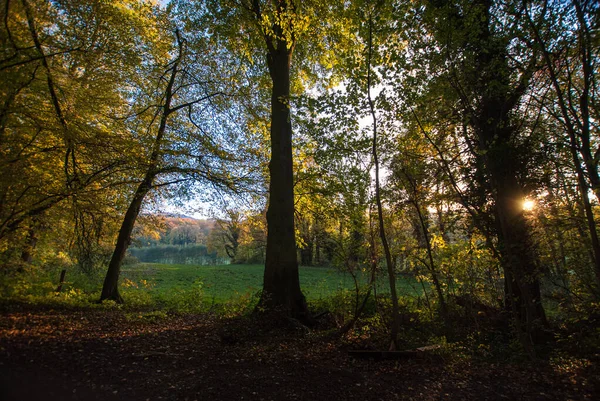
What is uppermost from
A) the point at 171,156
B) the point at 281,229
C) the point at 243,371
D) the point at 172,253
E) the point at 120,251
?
the point at 171,156

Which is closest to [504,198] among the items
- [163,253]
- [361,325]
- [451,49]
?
[451,49]

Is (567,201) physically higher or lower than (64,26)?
lower

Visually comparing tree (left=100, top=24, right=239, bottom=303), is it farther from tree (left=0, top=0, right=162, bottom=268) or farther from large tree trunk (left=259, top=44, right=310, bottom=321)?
large tree trunk (left=259, top=44, right=310, bottom=321)

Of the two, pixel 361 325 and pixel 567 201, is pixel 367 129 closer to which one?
pixel 361 325

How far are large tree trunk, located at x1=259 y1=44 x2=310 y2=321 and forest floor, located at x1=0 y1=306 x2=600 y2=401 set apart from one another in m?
0.71

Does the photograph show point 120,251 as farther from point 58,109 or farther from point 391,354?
point 391,354

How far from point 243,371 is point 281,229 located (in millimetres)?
3130

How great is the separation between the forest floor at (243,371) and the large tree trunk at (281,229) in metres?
0.71

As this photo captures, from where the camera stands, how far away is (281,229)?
6520 mm

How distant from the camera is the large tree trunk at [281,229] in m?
6.21

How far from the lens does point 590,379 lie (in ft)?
12.1

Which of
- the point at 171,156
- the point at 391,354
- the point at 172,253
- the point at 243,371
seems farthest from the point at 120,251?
the point at 172,253

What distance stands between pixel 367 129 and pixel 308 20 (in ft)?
11.9

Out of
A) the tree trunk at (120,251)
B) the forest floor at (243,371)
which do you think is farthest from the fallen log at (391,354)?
the tree trunk at (120,251)
